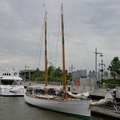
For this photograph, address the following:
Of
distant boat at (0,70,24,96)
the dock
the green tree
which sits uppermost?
the green tree

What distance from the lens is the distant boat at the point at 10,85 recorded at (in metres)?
42.8

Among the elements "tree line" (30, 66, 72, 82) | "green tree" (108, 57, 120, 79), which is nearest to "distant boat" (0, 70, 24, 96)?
"tree line" (30, 66, 72, 82)

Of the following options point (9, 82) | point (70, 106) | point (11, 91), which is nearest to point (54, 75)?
point (9, 82)

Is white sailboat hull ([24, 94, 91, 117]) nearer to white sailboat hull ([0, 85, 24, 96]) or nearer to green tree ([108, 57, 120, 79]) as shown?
white sailboat hull ([0, 85, 24, 96])

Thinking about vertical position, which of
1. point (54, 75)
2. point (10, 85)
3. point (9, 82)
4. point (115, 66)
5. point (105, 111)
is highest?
point (115, 66)

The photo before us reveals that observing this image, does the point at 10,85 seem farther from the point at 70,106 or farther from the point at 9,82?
the point at 70,106

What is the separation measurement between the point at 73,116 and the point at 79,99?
190cm

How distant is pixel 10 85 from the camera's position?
45.8 metres

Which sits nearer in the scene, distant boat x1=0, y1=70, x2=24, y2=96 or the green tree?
distant boat x1=0, y1=70, x2=24, y2=96

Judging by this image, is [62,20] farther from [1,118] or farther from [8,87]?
[8,87]

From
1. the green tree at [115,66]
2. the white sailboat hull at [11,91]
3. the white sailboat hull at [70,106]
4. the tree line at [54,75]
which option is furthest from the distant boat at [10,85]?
the green tree at [115,66]

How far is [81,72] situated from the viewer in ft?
161

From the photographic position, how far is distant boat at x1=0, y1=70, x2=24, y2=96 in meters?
42.8

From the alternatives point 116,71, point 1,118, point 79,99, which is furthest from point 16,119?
point 116,71
